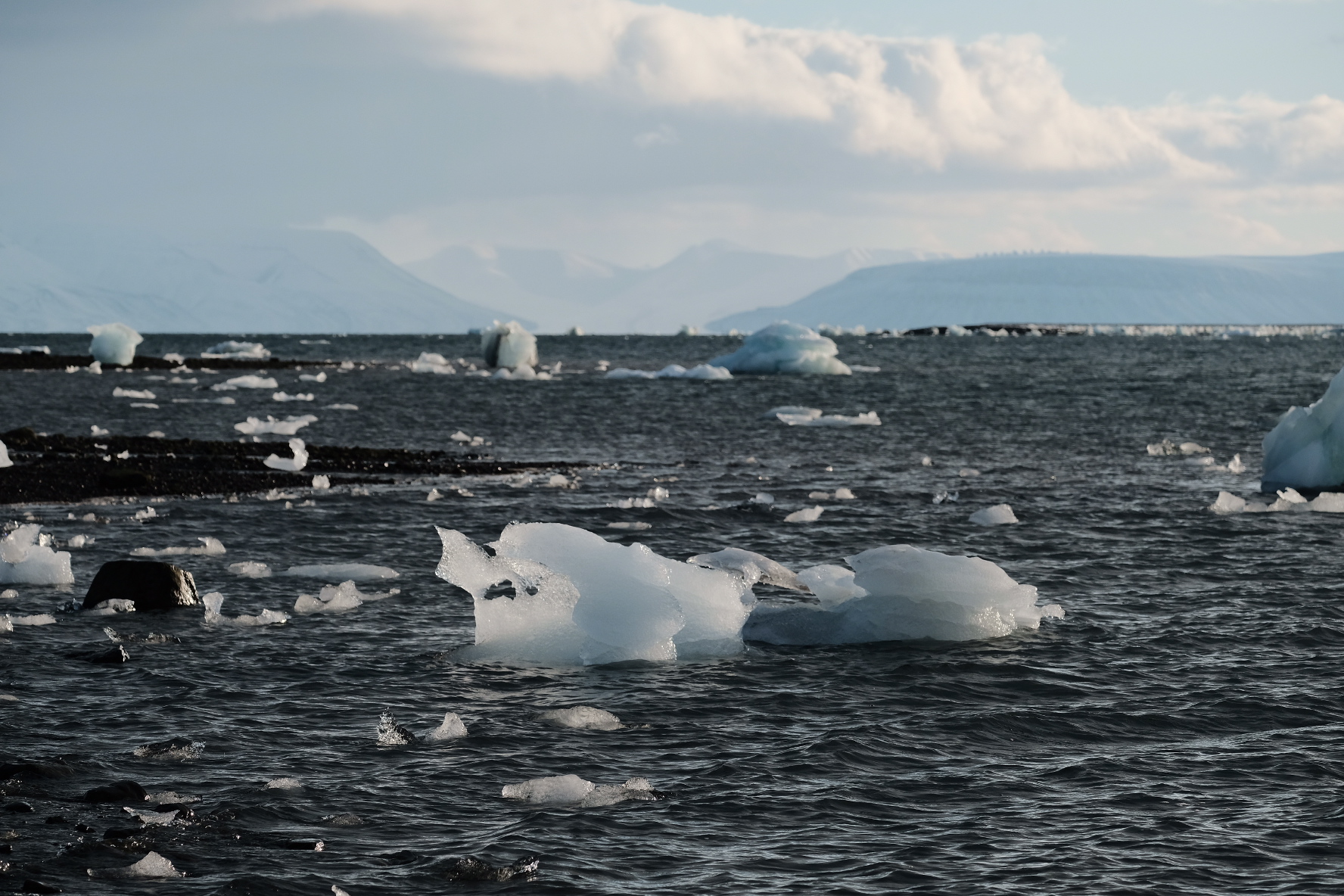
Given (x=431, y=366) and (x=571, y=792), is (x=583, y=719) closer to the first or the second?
(x=571, y=792)

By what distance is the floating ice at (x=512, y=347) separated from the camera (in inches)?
2788

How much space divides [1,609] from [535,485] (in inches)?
464

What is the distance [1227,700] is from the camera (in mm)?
10508

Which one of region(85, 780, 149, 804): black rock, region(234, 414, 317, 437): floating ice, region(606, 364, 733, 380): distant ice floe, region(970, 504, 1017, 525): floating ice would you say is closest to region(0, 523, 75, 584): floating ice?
region(85, 780, 149, 804): black rock

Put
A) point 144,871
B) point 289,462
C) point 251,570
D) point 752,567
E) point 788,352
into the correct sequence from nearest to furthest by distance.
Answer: point 144,871, point 752,567, point 251,570, point 289,462, point 788,352

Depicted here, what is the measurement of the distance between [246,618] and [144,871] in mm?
6270

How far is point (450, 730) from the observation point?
375 inches

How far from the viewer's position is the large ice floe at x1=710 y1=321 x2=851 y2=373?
219 ft

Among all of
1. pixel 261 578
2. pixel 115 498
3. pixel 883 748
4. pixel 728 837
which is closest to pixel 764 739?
pixel 883 748

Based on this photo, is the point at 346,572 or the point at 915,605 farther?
the point at 346,572

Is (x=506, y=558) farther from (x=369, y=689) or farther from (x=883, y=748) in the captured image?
(x=883, y=748)

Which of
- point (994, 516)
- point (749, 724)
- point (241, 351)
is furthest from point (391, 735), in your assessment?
point (241, 351)

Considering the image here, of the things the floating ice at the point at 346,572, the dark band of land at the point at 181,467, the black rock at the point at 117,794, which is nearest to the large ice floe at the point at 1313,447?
the dark band of land at the point at 181,467

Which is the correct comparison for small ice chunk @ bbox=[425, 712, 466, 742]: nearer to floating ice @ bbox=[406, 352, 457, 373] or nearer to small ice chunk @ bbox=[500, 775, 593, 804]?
small ice chunk @ bbox=[500, 775, 593, 804]
